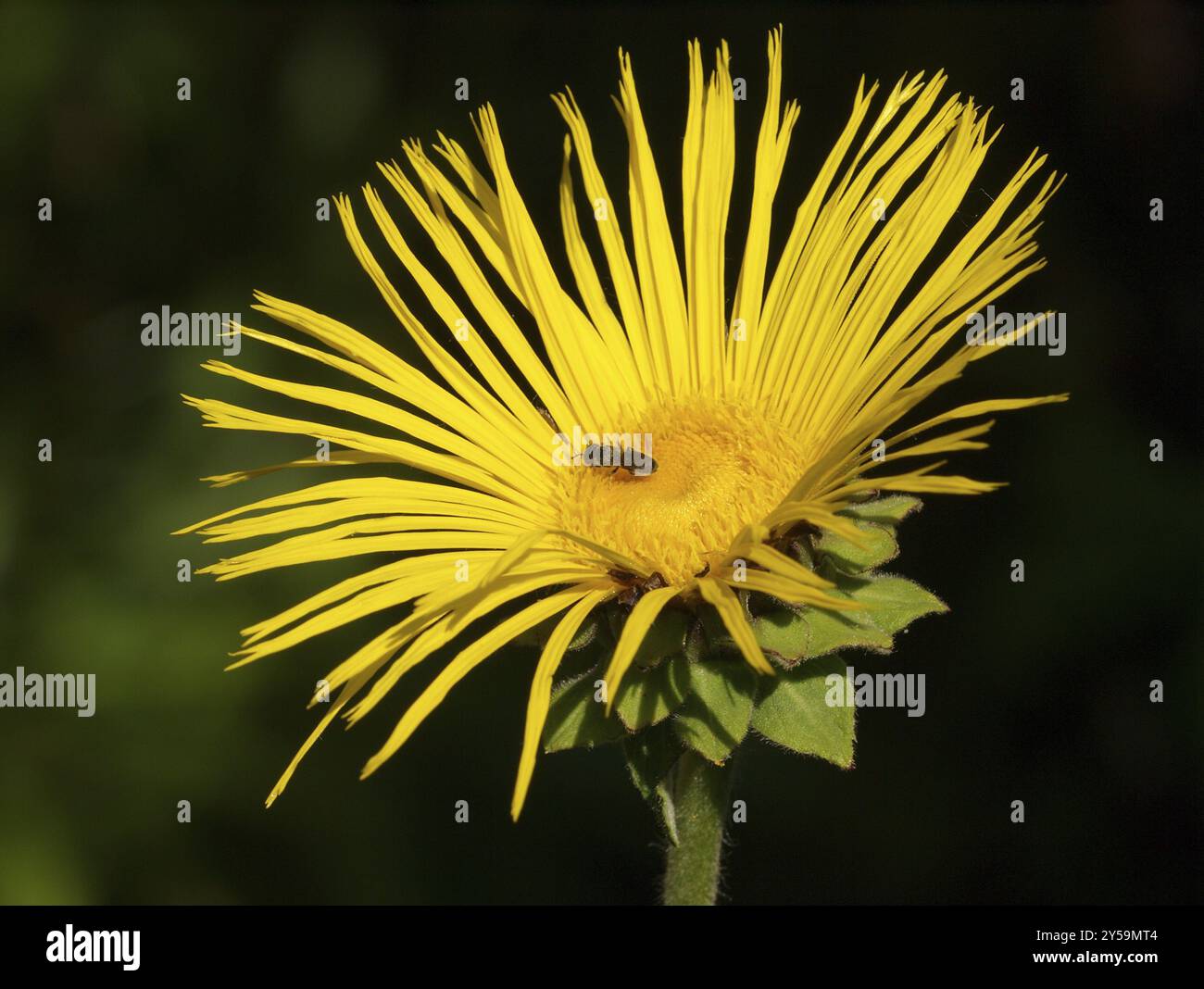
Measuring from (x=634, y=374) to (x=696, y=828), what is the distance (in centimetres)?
101

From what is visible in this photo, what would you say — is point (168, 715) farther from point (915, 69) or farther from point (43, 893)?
point (915, 69)

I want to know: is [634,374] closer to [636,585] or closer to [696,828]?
[636,585]

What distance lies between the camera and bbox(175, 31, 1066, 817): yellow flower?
7.51 ft

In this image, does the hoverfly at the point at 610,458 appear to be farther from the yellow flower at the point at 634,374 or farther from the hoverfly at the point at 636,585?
the hoverfly at the point at 636,585

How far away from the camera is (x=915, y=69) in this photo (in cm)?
374

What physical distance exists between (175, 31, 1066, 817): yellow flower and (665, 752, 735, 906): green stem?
1.07 feet

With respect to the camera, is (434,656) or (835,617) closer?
(835,617)

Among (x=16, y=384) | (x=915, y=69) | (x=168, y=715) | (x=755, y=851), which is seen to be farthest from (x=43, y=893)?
(x=915, y=69)

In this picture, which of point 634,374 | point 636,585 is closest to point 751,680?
point 636,585

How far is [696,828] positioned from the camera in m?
2.40

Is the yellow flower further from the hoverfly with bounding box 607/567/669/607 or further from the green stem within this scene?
the green stem

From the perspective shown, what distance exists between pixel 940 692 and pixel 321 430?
1875 millimetres

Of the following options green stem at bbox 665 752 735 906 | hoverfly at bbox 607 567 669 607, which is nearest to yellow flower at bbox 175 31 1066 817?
hoverfly at bbox 607 567 669 607

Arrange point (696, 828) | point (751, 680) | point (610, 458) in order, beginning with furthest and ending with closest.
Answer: point (610, 458), point (696, 828), point (751, 680)
